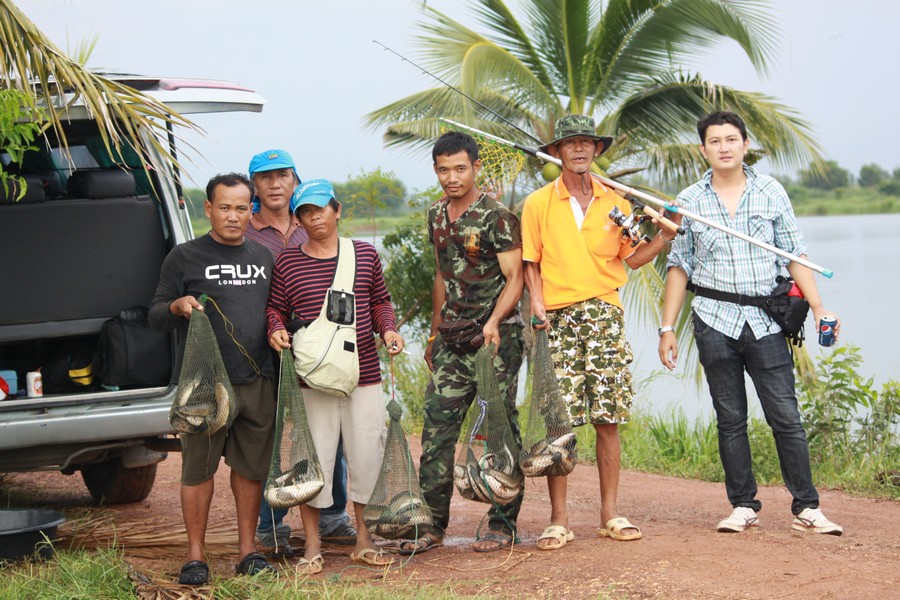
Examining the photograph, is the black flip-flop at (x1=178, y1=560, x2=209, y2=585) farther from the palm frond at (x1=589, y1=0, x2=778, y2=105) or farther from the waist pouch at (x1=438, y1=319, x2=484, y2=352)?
the palm frond at (x1=589, y1=0, x2=778, y2=105)

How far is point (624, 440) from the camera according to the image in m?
8.63

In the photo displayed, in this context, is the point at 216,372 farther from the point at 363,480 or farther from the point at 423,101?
the point at 423,101

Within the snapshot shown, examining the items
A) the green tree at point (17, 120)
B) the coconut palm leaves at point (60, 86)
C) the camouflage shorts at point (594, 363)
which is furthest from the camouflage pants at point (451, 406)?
the green tree at point (17, 120)

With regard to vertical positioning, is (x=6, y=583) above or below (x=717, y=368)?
below

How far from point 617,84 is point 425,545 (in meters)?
9.36

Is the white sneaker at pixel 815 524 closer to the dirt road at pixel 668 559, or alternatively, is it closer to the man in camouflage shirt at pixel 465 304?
the dirt road at pixel 668 559

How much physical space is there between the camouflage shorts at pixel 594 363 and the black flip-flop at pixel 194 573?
163cm

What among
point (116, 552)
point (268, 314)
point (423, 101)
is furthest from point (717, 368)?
point (423, 101)

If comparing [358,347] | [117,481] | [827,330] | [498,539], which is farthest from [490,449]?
[117,481]

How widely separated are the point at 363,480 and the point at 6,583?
1.47 meters

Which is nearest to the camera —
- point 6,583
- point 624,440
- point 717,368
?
point 6,583

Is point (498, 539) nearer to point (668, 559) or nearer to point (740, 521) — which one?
point (668, 559)

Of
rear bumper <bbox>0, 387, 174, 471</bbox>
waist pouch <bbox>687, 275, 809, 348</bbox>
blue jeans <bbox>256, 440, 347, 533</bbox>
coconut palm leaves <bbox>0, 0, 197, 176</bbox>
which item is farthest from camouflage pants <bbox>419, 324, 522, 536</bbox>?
coconut palm leaves <bbox>0, 0, 197, 176</bbox>

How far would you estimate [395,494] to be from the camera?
4.55 m
